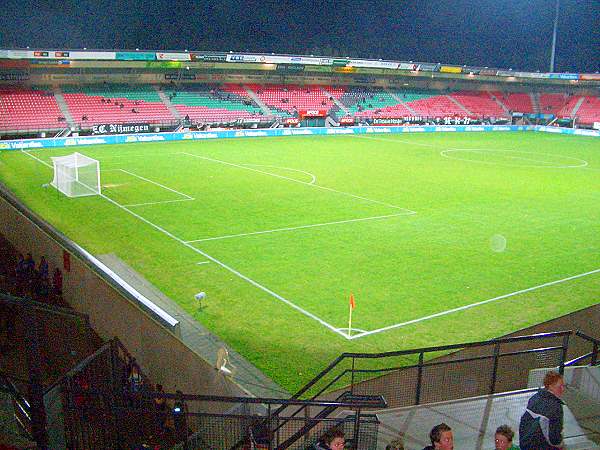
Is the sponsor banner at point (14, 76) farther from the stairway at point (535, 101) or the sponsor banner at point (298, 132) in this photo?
the stairway at point (535, 101)

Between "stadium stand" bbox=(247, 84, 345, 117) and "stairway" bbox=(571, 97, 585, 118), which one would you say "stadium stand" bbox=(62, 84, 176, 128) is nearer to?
"stadium stand" bbox=(247, 84, 345, 117)

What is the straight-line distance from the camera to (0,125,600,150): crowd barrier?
43844 millimetres

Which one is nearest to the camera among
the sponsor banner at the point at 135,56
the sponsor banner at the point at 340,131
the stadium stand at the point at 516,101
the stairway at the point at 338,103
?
the sponsor banner at the point at 135,56

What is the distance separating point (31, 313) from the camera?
15.9ft

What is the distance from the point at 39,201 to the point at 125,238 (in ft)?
25.0

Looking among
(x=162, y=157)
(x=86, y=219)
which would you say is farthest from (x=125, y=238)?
(x=162, y=157)

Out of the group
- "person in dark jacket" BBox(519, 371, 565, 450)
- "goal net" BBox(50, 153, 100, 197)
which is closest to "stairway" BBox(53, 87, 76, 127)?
"goal net" BBox(50, 153, 100, 197)

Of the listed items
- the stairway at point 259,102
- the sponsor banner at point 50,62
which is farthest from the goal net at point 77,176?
the stairway at point 259,102

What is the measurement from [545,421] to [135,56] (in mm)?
53964

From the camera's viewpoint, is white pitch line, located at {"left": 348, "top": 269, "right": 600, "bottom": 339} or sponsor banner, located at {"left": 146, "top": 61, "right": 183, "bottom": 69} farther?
sponsor banner, located at {"left": 146, "top": 61, "right": 183, "bottom": 69}

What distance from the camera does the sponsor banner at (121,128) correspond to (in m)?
48.6

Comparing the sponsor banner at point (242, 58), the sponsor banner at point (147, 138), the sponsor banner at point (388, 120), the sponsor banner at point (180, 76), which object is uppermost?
the sponsor banner at point (242, 58)

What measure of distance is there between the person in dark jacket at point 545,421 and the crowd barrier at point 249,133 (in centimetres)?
4346

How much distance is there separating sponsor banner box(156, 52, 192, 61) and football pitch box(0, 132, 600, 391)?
18798 millimetres
